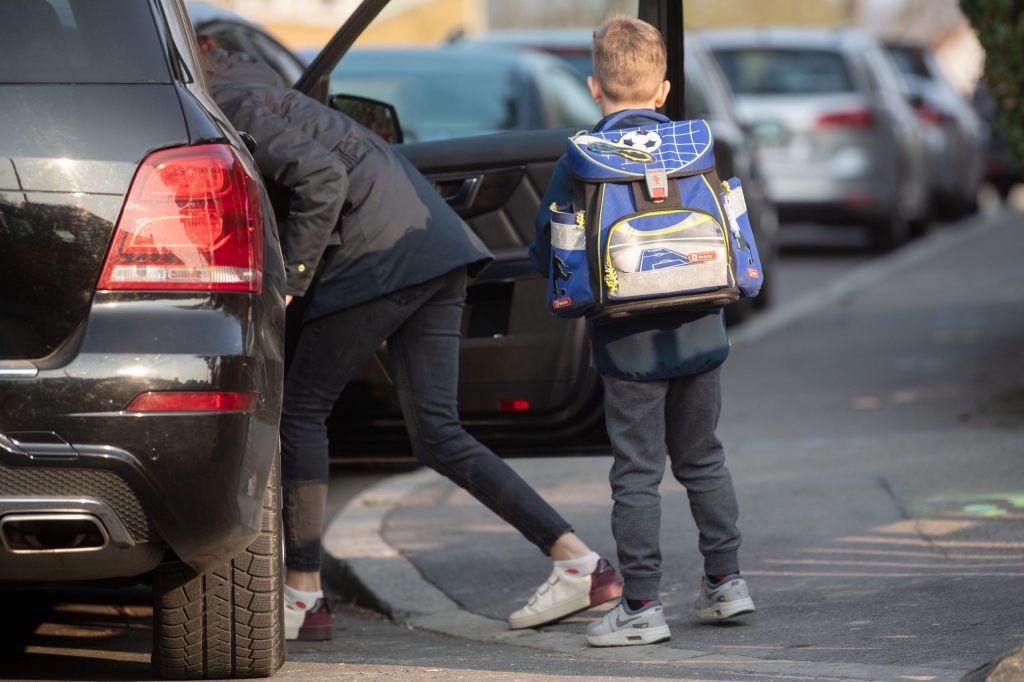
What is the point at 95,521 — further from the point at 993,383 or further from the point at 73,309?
the point at 993,383

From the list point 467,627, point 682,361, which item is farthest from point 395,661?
point 682,361

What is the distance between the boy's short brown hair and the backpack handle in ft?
0.13

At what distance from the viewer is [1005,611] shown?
4543mm

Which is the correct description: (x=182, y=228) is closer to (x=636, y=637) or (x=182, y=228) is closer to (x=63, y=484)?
(x=63, y=484)

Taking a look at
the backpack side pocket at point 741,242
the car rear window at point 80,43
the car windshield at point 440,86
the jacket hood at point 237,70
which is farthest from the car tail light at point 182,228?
the car windshield at point 440,86

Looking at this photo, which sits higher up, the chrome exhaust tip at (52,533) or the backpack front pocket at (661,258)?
the backpack front pocket at (661,258)

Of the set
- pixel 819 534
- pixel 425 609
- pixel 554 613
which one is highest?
pixel 554 613

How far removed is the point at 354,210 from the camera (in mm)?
4738

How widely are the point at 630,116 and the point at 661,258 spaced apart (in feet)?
1.43

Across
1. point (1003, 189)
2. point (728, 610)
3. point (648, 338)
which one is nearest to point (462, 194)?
point (648, 338)

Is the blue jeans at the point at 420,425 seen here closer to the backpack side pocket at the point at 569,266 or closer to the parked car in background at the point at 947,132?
the backpack side pocket at the point at 569,266

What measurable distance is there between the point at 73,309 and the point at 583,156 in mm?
1369

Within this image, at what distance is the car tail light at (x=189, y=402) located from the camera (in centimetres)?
355

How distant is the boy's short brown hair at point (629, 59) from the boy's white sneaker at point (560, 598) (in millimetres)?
1314
